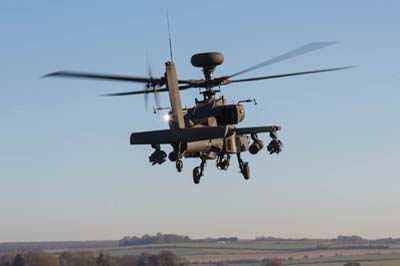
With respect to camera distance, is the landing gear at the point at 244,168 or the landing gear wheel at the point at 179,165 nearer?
the landing gear wheel at the point at 179,165

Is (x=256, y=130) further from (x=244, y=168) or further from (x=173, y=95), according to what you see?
(x=173, y=95)

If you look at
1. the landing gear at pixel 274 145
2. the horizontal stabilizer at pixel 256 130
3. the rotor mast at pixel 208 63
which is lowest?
the landing gear at pixel 274 145

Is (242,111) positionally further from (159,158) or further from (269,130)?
Result: (159,158)

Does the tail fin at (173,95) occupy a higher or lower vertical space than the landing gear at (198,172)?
higher

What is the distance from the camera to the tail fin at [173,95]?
48.8m

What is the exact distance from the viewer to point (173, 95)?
1930 inches

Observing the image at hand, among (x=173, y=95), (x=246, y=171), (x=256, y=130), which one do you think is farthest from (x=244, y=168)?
(x=173, y=95)

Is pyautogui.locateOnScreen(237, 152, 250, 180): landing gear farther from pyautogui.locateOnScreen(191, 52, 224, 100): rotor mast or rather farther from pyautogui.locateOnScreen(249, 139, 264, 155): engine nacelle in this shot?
pyautogui.locateOnScreen(191, 52, 224, 100): rotor mast

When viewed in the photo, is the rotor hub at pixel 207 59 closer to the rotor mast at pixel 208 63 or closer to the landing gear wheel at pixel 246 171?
the rotor mast at pixel 208 63

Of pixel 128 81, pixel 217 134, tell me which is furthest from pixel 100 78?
pixel 217 134

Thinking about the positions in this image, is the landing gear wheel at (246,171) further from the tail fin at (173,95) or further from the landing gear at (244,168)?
the tail fin at (173,95)

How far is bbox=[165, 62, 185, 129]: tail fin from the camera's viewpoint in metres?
48.8

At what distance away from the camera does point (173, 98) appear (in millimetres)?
49062

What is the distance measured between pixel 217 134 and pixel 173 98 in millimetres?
3431
